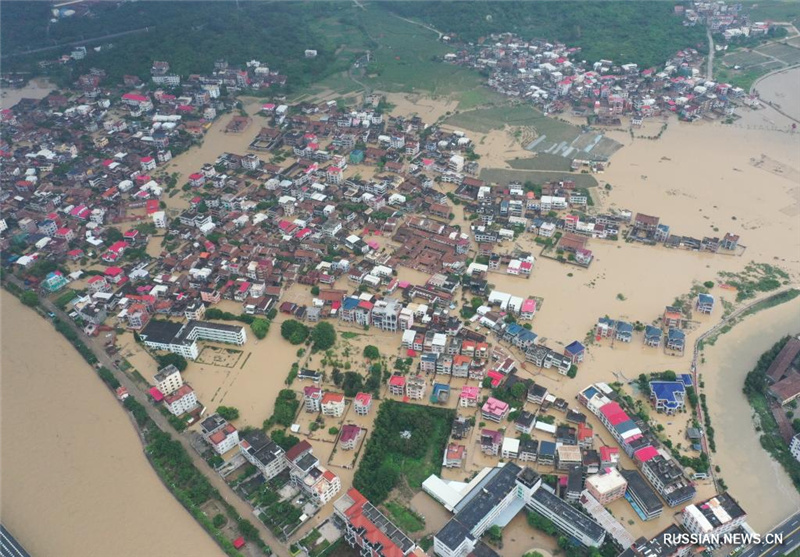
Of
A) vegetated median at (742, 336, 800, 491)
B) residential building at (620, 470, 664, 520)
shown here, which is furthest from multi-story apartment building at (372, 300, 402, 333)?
vegetated median at (742, 336, 800, 491)

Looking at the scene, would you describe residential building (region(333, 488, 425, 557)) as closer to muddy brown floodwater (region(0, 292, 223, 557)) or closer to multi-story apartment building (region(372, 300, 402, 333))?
muddy brown floodwater (region(0, 292, 223, 557))

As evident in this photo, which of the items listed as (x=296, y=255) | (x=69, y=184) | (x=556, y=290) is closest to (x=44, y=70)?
(x=69, y=184)

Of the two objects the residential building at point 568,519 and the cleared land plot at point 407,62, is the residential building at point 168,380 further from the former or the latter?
the cleared land plot at point 407,62

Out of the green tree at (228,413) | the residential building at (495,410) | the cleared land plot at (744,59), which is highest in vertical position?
the cleared land plot at (744,59)

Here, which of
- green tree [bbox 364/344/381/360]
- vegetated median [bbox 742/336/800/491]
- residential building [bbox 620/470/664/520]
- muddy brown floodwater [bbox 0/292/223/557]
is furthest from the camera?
green tree [bbox 364/344/381/360]

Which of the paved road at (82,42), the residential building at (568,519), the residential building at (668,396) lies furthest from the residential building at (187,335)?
the paved road at (82,42)
